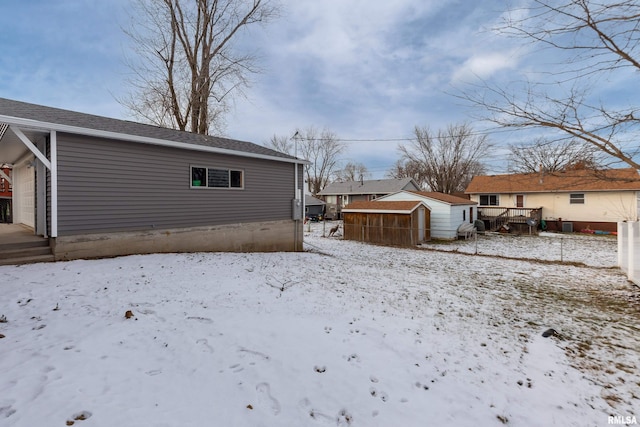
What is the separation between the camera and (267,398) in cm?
260

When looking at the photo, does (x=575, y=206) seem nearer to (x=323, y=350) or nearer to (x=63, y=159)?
(x=323, y=350)

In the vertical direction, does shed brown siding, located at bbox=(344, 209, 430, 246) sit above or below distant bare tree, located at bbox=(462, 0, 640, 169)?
below

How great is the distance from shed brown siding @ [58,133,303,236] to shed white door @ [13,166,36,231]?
2.52 m

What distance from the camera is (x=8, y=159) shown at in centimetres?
990

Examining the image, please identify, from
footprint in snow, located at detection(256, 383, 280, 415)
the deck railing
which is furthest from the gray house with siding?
the deck railing

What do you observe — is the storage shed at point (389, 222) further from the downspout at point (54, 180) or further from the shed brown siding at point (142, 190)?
the downspout at point (54, 180)

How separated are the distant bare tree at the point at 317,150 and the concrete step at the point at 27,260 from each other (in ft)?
121

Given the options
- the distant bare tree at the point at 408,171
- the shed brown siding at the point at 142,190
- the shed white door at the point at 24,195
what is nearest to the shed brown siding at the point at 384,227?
the shed brown siding at the point at 142,190

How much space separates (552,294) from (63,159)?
11.8 metres

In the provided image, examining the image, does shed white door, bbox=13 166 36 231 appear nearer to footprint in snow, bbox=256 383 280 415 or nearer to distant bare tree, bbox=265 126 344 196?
footprint in snow, bbox=256 383 280 415

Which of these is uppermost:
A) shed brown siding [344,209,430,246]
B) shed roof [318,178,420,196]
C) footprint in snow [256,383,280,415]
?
shed roof [318,178,420,196]

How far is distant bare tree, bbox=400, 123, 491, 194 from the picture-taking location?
32.3m

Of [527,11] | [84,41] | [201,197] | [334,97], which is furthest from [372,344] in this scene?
[334,97]

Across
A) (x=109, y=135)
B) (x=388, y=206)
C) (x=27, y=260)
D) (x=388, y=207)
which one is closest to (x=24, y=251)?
(x=27, y=260)
